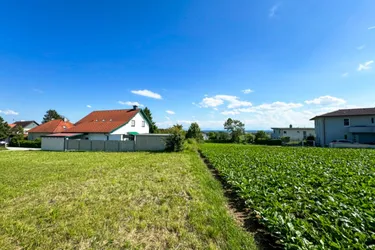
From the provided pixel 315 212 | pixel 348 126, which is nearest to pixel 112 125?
pixel 315 212

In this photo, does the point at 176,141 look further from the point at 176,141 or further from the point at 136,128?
the point at 136,128

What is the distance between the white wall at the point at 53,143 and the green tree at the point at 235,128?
29.8 m

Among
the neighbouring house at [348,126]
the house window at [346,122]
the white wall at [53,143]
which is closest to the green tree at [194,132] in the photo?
the white wall at [53,143]

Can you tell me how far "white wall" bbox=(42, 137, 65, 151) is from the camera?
1988 cm

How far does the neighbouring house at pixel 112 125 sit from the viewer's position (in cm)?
2144

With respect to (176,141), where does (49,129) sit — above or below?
above

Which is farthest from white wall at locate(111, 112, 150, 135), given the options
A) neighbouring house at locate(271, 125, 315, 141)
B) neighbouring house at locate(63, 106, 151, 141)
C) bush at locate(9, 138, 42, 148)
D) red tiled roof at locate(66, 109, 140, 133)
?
neighbouring house at locate(271, 125, 315, 141)

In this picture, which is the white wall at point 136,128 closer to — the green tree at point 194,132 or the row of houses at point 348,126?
the green tree at point 194,132

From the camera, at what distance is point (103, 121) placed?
80.7ft

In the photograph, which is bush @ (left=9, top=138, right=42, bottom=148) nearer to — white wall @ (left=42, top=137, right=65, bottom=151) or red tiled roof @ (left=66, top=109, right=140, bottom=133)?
white wall @ (left=42, top=137, right=65, bottom=151)

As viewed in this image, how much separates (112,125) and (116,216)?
1964 centimetres

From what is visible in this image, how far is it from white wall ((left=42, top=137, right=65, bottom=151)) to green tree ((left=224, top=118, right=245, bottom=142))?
29.8 meters

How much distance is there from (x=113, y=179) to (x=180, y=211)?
4082 mm

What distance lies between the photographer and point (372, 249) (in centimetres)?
233
